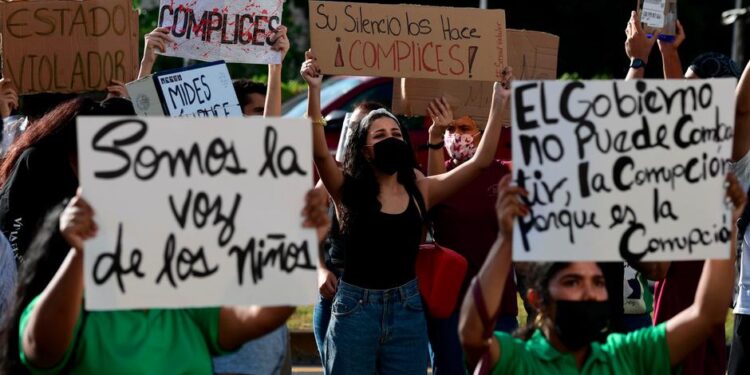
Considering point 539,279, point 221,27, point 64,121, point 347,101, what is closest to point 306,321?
point 347,101

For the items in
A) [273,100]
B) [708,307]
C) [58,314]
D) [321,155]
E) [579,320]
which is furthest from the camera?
[273,100]

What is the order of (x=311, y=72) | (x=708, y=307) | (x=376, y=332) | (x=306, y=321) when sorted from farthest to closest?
1. (x=306, y=321)
2. (x=311, y=72)
3. (x=376, y=332)
4. (x=708, y=307)

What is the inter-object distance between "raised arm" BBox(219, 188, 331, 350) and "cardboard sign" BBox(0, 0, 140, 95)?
309 centimetres

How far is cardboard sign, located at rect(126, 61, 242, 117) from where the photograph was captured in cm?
605

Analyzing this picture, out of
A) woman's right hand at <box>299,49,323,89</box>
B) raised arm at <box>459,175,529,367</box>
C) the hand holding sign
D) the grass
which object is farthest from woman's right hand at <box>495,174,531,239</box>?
the grass

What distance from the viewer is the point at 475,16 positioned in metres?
6.63

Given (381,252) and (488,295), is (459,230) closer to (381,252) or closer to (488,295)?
(381,252)

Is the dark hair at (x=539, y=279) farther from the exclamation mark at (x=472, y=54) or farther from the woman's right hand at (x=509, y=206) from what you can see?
the exclamation mark at (x=472, y=54)

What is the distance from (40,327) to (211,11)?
3355 millimetres

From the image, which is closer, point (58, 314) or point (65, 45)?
point (58, 314)

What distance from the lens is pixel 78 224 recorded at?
3.49 meters

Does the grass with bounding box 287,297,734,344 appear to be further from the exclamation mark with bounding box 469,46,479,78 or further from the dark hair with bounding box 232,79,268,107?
the dark hair with bounding box 232,79,268,107

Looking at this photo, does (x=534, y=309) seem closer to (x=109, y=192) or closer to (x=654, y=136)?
(x=654, y=136)

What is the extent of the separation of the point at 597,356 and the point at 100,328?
1393mm
